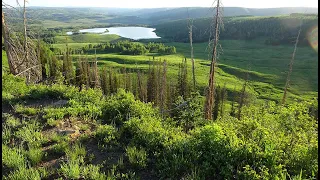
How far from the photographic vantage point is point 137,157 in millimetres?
8492

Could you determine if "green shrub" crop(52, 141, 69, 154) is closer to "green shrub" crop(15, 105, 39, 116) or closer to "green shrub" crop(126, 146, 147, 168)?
"green shrub" crop(126, 146, 147, 168)

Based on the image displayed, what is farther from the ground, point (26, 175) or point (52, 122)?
point (52, 122)

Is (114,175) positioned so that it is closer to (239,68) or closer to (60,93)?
(60,93)

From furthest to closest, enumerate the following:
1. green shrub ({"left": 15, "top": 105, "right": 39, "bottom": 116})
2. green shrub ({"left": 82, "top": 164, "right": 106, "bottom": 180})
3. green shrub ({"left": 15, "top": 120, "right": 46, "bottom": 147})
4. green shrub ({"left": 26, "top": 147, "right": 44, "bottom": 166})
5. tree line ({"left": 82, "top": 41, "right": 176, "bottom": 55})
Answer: tree line ({"left": 82, "top": 41, "right": 176, "bottom": 55}) → green shrub ({"left": 15, "top": 105, "right": 39, "bottom": 116}) → green shrub ({"left": 15, "top": 120, "right": 46, "bottom": 147}) → green shrub ({"left": 26, "top": 147, "right": 44, "bottom": 166}) → green shrub ({"left": 82, "top": 164, "right": 106, "bottom": 180})

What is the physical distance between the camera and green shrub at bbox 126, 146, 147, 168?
827 centimetres

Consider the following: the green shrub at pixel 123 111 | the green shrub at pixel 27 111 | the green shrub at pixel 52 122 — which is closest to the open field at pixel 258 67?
the green shrub at pixel 123 111

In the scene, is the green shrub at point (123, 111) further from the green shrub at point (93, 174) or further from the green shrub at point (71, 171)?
the green shrub at point (71, 171)

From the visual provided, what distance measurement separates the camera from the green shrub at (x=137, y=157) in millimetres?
8272

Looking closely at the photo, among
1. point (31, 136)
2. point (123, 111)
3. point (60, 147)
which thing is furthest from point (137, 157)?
point (123, 111)

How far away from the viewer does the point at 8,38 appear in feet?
58.9

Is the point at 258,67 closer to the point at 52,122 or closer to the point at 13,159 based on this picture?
the point at 52,122

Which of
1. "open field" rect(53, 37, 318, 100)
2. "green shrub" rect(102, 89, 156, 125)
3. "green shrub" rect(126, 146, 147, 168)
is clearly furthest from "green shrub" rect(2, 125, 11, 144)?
"open field" rect(53, 37, 318, 100)

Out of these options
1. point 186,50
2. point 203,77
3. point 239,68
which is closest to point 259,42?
point 186,50

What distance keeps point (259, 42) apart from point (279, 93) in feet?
346
